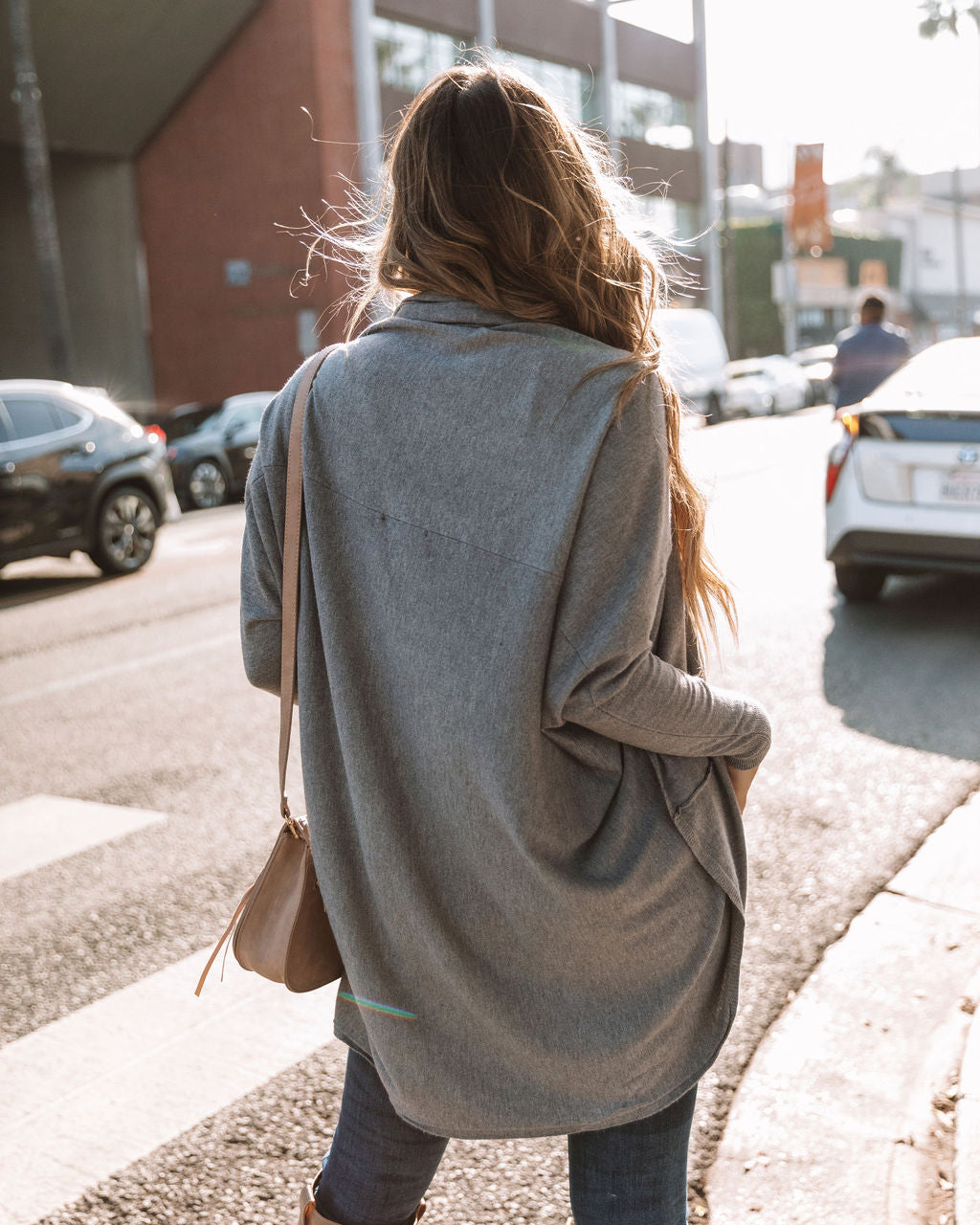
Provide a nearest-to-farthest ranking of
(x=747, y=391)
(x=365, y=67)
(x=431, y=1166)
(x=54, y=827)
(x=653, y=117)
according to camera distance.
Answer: (x=431, y=1166) < (x=54, y=827) < (x=365, y=67) < (x=747, y=391) < (x=653, y=117)

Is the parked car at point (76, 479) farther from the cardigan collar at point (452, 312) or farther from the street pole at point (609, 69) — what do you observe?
the street pole at point (609, 69)

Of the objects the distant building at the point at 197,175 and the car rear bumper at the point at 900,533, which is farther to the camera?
the distant building at the point at 197,175

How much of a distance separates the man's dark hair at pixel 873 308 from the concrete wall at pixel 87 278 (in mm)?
20217

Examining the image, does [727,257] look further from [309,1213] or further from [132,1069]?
[309,1213]

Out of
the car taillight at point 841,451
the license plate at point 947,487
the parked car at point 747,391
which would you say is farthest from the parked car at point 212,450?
the parked car at point 747,391

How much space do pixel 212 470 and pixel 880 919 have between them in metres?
13.5

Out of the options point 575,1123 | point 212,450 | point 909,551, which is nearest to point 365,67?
point 212,450

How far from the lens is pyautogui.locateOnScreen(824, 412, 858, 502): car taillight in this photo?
6.79 metres

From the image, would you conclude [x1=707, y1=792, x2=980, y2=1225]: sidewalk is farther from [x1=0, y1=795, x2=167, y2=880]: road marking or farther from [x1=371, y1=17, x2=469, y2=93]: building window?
[x1=371, y1=17, x2=469, y2=93]: building window

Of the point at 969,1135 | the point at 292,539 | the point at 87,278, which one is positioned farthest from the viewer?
the point at 87,278

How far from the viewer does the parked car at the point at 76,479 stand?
376 inches

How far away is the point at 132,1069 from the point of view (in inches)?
115

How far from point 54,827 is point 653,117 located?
34.5 meters

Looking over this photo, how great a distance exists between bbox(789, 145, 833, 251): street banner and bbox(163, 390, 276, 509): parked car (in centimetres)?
2150
